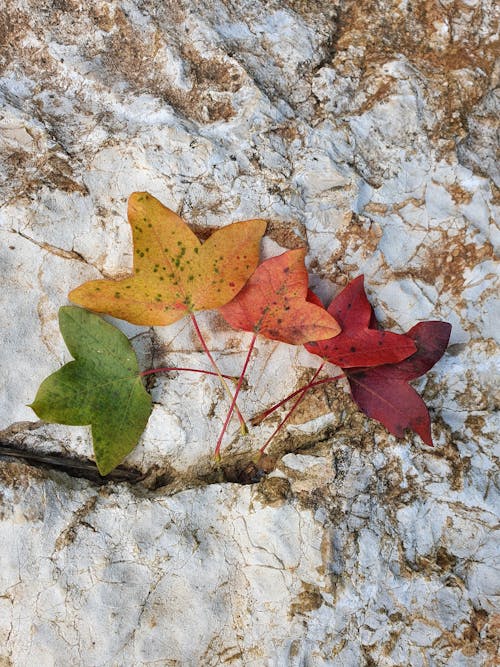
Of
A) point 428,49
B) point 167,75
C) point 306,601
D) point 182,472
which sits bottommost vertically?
point 306,601

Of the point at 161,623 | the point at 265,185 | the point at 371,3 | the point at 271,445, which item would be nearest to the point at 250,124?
the point at 265,185

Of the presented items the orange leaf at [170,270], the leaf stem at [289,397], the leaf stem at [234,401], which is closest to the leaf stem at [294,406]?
the leaf stem at [289,397]

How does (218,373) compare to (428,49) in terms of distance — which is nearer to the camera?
(218,373)

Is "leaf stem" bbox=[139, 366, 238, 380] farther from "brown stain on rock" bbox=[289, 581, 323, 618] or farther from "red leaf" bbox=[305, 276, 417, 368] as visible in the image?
"brown stain on rock" bbox=[289, 581, 323, 618]

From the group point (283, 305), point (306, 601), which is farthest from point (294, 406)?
point (306, 601)

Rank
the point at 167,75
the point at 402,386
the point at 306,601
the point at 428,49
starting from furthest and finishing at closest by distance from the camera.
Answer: the point at 428,49 → the point at 167,75 → the point at 402,386 → the point at 306,601

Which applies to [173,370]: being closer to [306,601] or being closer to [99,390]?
[99,390]

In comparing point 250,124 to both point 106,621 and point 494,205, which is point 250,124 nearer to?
point 494,205
